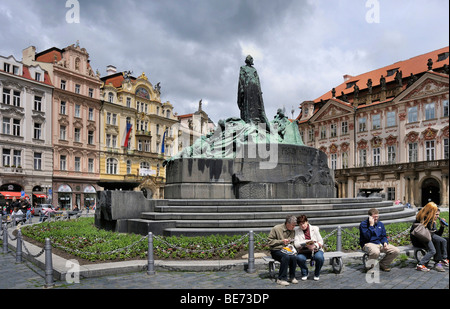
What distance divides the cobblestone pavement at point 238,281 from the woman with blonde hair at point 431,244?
0.92 feet

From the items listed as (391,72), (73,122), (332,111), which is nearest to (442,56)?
(391,72)

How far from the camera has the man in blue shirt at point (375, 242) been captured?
780 centimetres

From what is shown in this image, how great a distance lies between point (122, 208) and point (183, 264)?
448 cm

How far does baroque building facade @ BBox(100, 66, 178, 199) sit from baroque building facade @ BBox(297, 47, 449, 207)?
2132cm

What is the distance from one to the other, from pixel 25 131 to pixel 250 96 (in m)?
31.3

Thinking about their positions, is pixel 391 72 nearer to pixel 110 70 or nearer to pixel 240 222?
pixel 110 70

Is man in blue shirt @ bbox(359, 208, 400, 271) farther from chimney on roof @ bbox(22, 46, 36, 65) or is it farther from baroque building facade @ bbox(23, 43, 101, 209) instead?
chimney on roof @ bbox(22, 46, 36, 65)

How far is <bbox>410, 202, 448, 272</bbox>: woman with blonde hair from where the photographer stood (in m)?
8.05

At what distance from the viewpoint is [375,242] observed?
7996 mm

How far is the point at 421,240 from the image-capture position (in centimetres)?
838

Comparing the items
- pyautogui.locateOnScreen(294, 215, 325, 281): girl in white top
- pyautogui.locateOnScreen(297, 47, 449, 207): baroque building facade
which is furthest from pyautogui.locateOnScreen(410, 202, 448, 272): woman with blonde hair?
pyautogui.locateOnScreen(297, 47, 449, 207): baroque building facade

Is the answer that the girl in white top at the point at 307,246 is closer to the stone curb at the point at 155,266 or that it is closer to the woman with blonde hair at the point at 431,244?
the stone curb at the point at 155,266

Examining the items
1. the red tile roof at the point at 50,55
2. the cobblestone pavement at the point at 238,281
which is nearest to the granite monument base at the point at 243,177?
the cobblestone pavement at the point at 238,281

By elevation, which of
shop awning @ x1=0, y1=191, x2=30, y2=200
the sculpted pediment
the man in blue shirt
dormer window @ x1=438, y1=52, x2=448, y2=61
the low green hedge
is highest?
dormer window @ x1=438, y1=52, x2=448, y2=61
